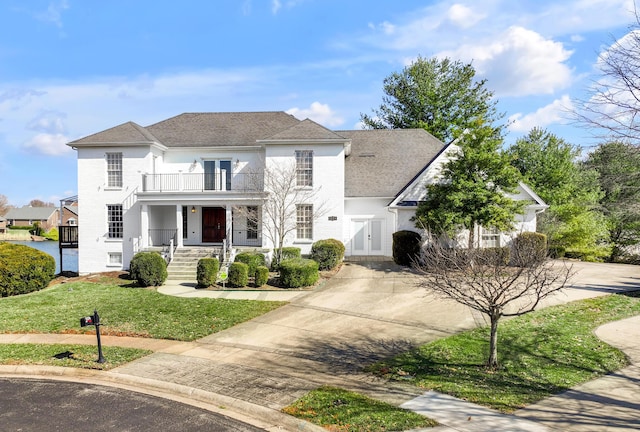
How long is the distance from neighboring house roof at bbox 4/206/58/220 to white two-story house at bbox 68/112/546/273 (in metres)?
84.9

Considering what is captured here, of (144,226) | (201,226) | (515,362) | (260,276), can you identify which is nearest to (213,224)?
(201,226)

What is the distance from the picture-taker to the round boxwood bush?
56.0 feet

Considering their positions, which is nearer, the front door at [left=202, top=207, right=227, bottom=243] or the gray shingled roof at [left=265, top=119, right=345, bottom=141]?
the gray shingled roof at [left=265, top=119, right=345, bottom=141]

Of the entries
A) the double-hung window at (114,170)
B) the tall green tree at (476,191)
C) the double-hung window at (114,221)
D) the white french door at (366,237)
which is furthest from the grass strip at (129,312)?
the white french door at (366,237)

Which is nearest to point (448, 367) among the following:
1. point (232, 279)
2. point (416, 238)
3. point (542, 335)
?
point (542, 335)

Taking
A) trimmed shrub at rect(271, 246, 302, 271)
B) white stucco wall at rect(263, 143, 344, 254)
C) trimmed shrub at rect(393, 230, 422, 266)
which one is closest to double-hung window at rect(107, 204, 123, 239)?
white stucco wall at rect(263, 143, 344, 254)

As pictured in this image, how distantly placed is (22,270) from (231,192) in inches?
376

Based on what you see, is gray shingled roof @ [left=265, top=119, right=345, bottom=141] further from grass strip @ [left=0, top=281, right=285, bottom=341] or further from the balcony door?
grass strip @ [left=0, top=281, right=285, bottom=341]

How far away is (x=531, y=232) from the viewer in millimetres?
19844

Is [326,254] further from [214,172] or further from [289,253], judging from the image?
[214,172]

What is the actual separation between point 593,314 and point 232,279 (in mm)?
12771

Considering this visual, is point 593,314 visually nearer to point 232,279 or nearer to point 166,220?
point 232,279

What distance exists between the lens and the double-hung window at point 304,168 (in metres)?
21.8

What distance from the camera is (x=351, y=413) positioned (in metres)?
6.29
